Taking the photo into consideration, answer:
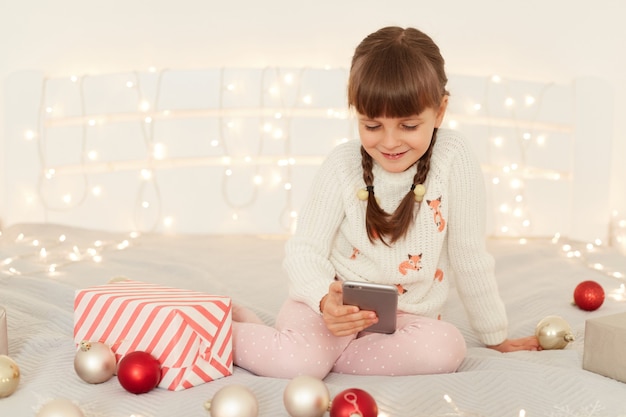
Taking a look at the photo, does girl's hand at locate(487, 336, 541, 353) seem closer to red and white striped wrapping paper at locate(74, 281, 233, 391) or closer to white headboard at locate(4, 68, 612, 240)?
red and white striped wrapping paper at locate(74, 281, 233, 391)

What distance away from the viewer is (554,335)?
4.37 feet

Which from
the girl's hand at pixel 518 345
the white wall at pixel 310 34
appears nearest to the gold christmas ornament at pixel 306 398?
the girl's hand at pixel 518 345

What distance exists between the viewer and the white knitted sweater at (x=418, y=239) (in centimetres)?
133

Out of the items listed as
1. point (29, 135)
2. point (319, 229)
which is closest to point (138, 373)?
point (319, 229)

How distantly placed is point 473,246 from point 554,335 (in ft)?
0.72

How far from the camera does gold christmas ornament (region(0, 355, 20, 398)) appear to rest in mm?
1053

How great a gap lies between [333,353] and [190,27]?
Result: 5.43ft

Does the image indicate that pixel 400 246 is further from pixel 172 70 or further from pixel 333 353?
pixel 172 70

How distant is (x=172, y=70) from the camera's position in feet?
8.09

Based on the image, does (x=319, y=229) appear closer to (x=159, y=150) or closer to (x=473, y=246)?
(x=473, y=246)

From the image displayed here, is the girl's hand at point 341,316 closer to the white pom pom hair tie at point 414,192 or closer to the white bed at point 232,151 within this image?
the white pom pom hair tie at point 414,192

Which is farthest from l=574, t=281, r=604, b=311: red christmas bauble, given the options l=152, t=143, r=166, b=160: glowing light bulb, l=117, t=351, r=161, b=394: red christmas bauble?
l=152, t=143, r=166, b=160: glowing light bulb

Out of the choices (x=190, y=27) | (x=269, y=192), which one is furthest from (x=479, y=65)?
(x=190, y=27)

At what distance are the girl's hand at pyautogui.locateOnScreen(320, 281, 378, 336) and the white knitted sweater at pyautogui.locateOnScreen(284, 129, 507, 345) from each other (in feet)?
0.43
